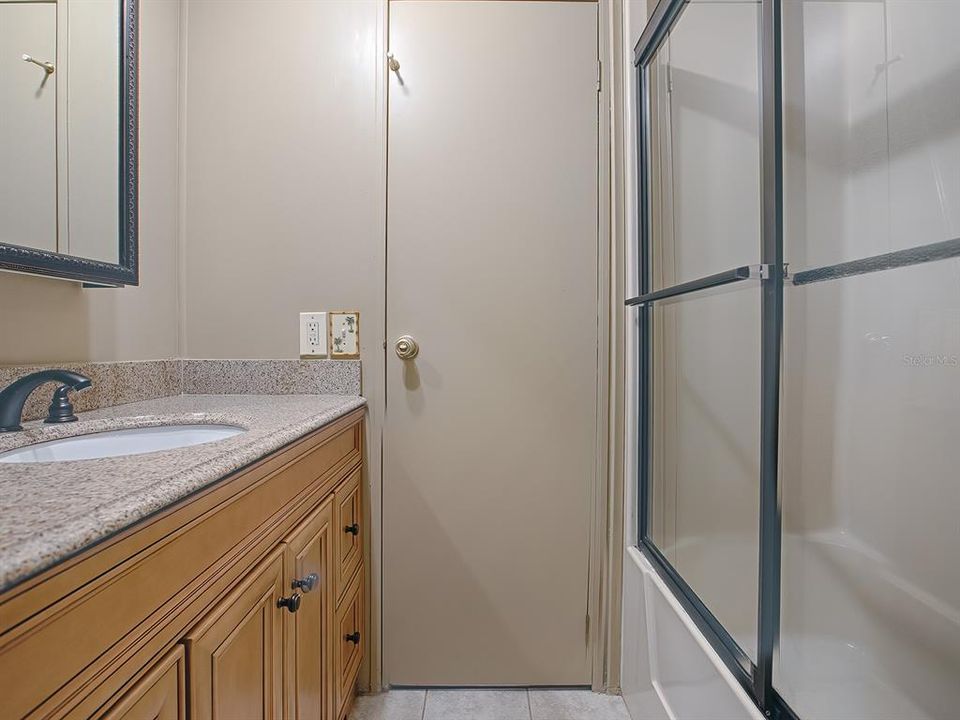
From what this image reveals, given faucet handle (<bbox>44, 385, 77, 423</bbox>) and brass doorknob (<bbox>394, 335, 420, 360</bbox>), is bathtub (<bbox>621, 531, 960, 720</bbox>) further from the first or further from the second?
faucet handle (<bbox>44, 385, 77, 423</bbox>)

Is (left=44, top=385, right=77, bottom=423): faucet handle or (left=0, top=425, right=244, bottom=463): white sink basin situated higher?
(left=44, top=385, right=77, bottom=423): faucet handle

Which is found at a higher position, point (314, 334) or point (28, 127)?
point (28, 127)

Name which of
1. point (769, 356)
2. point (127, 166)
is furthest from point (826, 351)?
point (127, 166)

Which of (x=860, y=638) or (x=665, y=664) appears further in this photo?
(x=665, y=664)

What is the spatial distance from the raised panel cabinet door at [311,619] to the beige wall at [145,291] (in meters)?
0.68

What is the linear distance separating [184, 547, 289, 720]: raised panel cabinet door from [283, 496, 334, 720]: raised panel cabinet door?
5 centimetres

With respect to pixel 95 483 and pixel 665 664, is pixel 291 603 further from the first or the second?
pixel 665 664

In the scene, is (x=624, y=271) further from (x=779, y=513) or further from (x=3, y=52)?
(x=3, y=52)

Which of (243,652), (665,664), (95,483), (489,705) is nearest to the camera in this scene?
(95,483)

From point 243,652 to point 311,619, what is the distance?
1.01 ft

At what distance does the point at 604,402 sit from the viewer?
148 centimetres

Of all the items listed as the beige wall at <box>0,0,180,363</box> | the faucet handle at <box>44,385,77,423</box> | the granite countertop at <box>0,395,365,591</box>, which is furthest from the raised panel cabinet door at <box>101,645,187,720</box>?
the beige wall at <box>0,0,180,363</box>

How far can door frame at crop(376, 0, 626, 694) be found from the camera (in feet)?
4.81

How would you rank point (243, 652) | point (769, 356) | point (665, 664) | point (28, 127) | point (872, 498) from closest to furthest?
point (243, 652)
point (769, 356)
point (28, 127)
point (872, 498)
point (665, 664)
